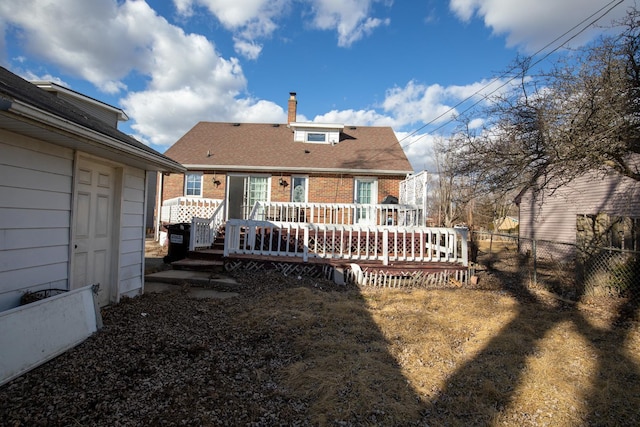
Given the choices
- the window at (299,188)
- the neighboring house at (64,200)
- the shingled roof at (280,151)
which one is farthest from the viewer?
the window at (299,188)

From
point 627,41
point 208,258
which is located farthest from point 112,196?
point 627,41

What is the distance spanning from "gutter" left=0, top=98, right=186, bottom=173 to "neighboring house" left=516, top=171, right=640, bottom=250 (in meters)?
6.64

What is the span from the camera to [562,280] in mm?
7648

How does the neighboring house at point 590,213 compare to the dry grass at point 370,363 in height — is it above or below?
above

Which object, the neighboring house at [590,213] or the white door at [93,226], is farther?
the neighboring house at [590,213]

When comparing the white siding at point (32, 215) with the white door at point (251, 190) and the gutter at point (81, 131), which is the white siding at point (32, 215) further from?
the white door at point (251, 190)

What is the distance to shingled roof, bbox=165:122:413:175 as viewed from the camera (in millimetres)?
13125

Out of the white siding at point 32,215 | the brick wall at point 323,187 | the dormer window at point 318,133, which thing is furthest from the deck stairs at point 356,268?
the dormer window at point 318,133

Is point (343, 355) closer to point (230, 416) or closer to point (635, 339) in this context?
point (230, 416)

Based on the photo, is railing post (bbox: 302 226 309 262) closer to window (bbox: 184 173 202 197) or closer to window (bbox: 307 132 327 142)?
window (bbox: 184 173 202 197)

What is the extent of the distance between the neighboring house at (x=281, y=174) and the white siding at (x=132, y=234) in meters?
6.83

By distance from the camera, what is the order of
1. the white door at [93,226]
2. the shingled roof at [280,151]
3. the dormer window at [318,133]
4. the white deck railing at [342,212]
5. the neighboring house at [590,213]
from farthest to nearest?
1. the dormer window at [318,133]
2. the shingled roof at [280,151]
3. the white deck railing at [342,212]
4. the neighboring house at [590,213]
5. the white door at [93,226]

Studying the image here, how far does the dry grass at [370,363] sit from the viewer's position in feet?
8.73

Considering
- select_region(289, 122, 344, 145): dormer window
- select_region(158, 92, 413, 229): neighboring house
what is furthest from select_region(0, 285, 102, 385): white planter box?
select_region(289, 122, 344, 145): dormer window
